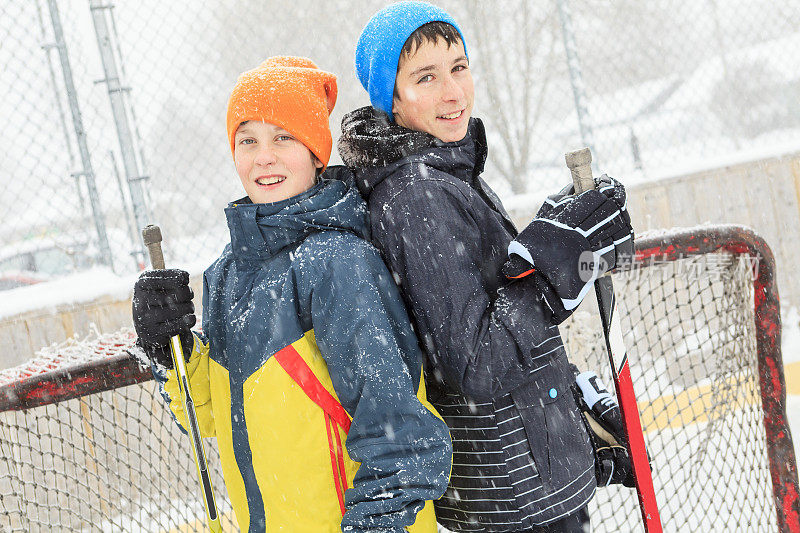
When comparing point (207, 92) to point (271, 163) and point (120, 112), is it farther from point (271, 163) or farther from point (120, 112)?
point (271, 163)

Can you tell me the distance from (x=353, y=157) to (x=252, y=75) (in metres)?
0.31

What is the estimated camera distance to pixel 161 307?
1.77 meters

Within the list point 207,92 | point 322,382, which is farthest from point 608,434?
point 207,92

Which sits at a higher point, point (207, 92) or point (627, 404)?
point (207, 92)

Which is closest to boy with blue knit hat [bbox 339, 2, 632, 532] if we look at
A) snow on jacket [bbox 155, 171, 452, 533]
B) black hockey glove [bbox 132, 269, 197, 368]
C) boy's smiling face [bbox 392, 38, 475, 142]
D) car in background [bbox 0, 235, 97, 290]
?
boy's smiling face [bbox 392, 38, 475, 142]

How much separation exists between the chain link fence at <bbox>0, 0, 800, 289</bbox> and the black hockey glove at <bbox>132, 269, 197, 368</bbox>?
244cm

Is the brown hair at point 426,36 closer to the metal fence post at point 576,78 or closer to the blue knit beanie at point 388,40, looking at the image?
the blue knit beanie at point 388,40

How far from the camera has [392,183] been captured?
167 centimetres

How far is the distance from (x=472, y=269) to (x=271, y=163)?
0.53 meters

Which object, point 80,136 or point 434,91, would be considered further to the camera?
point 80,136

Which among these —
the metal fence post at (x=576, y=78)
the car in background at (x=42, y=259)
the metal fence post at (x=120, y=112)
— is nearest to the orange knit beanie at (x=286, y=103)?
the metal fence post at (x=120, y=112)

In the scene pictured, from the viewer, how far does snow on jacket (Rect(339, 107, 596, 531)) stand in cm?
156

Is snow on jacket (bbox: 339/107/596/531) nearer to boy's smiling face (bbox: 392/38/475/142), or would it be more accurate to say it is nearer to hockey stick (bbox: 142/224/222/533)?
boy's smiling face (bbox: 392/38/475/142)

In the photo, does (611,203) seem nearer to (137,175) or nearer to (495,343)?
(495,343)
